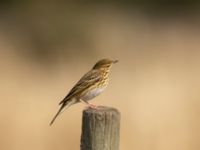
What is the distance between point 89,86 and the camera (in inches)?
287

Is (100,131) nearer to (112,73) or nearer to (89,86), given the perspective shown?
(89,86)

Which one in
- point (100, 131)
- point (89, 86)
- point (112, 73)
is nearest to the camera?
point (100, 131)

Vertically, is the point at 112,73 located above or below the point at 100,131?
above

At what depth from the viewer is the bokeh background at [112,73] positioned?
9.84 meters

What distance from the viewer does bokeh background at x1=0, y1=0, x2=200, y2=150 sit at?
32.3ft

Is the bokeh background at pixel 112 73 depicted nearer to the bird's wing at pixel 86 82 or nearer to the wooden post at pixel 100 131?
the bird's wing at pixel 86 82

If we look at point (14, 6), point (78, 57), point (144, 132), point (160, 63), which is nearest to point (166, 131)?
point (144, 132)

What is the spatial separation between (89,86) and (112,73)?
16.9 feet

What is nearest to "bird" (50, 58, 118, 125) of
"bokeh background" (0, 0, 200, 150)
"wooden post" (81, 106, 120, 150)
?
"wooden post" (81, 106, 120, 150)

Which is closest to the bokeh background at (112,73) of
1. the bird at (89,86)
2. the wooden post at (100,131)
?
the bird at (89,86)

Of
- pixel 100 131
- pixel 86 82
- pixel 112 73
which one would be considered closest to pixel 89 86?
pixel 86 82

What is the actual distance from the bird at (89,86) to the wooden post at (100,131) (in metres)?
1.98

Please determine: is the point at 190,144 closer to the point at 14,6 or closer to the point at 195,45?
the point at 195,45

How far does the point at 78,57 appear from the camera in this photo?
12.9 meters
